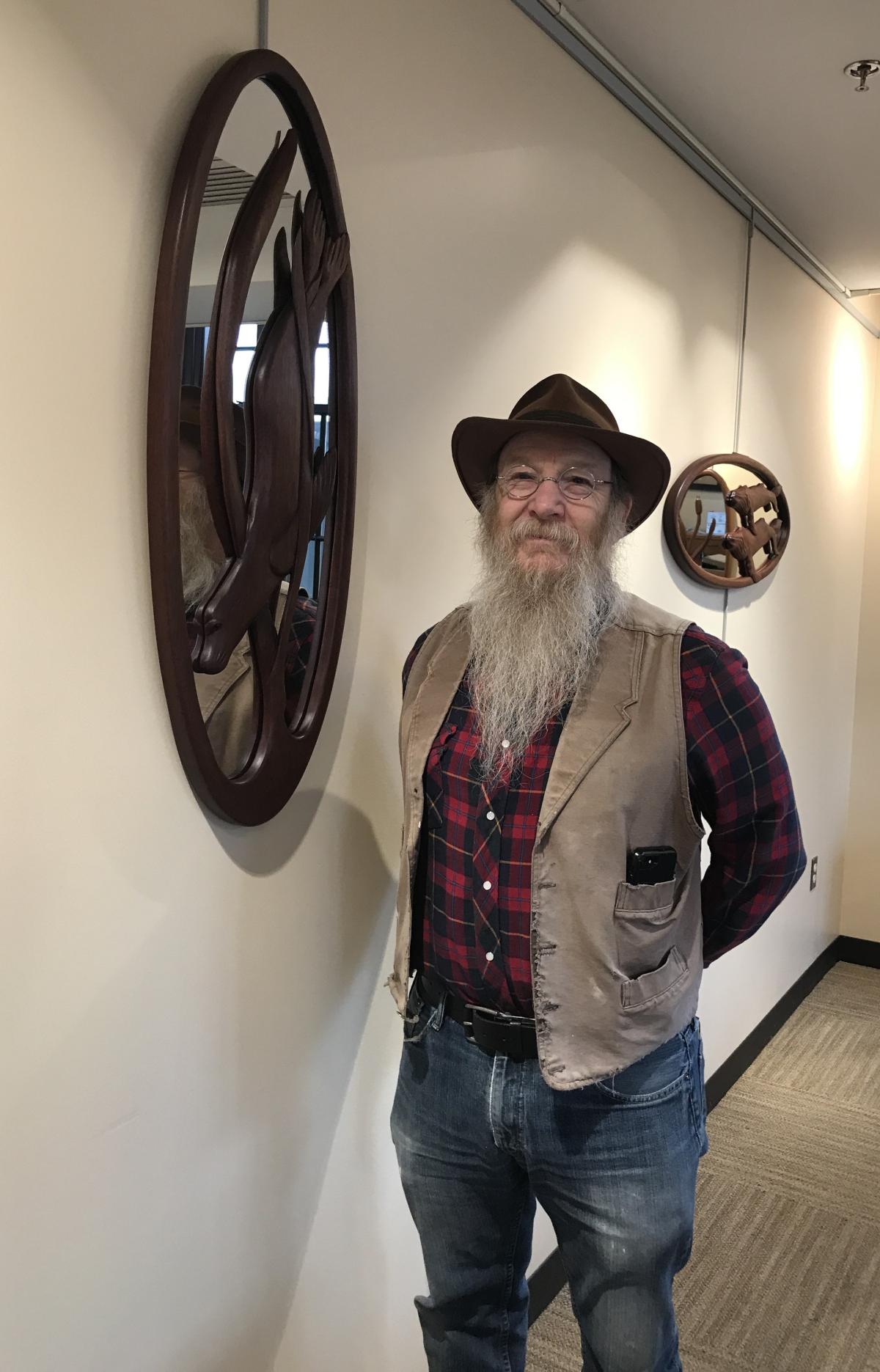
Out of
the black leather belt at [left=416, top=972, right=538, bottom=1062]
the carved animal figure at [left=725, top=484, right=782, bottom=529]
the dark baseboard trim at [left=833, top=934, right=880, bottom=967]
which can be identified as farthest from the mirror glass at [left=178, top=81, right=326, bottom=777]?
the dark baseboard trim at [left=833, top=934, right=880, bottom=967]

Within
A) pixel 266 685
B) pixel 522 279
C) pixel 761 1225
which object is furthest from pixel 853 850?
pixel 266 685

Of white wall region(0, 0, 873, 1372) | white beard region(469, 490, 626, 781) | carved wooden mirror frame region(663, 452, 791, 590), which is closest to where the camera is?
white wall region(0, 0, 873, 1372)

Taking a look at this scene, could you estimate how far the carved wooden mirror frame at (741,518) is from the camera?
284cm

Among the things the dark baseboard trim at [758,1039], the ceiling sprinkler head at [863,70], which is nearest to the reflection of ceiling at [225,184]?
the ceiling sprinkler head at [863,70]

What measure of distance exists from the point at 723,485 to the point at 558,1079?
203 centimetres

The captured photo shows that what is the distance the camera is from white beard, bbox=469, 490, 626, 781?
5.30 feet

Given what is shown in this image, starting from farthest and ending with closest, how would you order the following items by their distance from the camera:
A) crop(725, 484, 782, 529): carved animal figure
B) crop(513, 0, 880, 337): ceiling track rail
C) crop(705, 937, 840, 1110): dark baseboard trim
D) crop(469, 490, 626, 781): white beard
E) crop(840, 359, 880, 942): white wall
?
crop(840, 359, 880, 942): white wall, crop(705, 937, 840, 1110): dark baseboard trim, crop(725, 484, 782, 529): carved animal figure, crop(513, 0, 880, 337): ceiling track rail, crop(469, 490, 626, 781): white beard

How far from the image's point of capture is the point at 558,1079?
1475mm

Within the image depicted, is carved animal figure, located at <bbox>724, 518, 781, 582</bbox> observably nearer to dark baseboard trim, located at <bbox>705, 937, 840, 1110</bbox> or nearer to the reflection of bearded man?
dark baseboard trim, located at <bbox>705, 937, 840, 1110</bbox>

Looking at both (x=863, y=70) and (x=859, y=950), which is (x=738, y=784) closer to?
(x=863, y=70)

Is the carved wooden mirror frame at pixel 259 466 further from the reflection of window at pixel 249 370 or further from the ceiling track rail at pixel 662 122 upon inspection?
the ceiling track rail at pixel 662 122

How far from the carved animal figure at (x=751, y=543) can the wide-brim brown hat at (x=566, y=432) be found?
4.46ft

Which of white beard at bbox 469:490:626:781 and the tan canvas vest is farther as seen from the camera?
white beard at bbox 469:490:626:781

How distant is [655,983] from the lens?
5.10 ft
